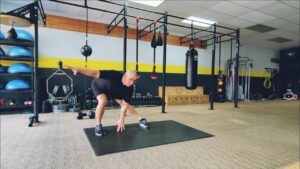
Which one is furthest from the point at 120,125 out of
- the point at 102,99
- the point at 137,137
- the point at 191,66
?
the point at 191,66

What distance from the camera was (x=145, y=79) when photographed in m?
6.79

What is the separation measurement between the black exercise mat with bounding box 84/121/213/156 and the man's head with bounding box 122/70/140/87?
2.74 ft

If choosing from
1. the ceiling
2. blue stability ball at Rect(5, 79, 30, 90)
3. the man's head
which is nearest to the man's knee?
the man's head

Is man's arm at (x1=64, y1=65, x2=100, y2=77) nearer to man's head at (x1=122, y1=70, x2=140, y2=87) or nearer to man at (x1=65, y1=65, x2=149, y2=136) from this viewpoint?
man at (x1=65, y1=65, x2=149, y2=136)

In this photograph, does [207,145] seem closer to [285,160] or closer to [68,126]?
[285,160]

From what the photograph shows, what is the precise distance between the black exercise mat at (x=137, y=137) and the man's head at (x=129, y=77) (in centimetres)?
83

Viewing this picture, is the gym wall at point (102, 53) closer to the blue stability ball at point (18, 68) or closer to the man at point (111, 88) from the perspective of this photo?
the blue stability ball at point (18, 68)

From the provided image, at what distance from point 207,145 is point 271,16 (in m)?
5.26

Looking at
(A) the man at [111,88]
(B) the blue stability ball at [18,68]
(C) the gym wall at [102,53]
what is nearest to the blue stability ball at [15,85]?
(B) the blue stability ball at [18,68]

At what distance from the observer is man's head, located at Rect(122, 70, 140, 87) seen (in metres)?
2.63

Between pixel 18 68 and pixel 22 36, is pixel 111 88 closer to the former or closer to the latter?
pixel 18 68

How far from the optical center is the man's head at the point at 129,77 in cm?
263

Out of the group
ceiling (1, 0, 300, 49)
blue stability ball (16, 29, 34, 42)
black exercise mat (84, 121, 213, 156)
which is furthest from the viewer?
ceiling (1, 0, 300, 49)

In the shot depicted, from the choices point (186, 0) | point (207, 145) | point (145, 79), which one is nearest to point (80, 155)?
point (207, 145)
